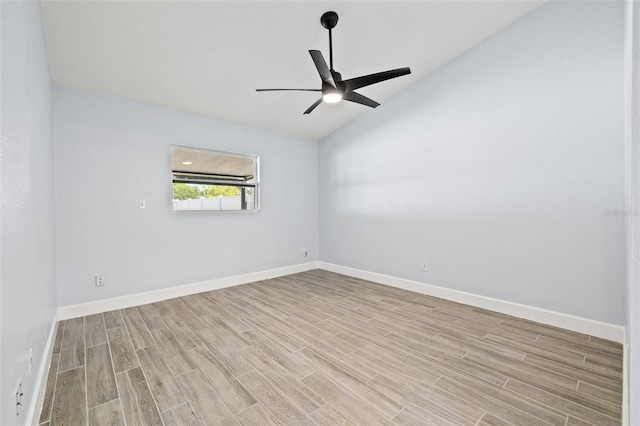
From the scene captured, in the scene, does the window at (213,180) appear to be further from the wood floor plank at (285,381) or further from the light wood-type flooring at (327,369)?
the wood floor plank at (285,381)

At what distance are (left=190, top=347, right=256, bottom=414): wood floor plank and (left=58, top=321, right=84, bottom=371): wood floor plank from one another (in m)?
0.86

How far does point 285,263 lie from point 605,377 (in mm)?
4045

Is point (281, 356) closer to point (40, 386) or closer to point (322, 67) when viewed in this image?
point (40, 386)

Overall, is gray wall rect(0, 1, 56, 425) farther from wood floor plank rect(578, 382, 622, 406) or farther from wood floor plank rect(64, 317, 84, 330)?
wood floor plank rect(578, 382, 622, 406)

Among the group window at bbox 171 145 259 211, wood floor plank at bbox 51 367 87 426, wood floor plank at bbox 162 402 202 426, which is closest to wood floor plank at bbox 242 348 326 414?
wood floor plank at bbox 162 402 202 426

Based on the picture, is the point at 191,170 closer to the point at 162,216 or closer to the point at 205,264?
the point at 162,216

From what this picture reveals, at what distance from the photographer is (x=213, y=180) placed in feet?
13.4

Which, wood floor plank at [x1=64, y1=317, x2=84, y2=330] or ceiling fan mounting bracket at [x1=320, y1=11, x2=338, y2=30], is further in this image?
→ wood floor plank at [x1=64, y1=317, x2=84, y2=330]

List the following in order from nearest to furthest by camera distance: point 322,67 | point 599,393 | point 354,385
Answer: point 599,393 → point 354,385 → point 322,67

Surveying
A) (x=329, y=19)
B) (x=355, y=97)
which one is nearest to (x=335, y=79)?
(x=355, y=97)

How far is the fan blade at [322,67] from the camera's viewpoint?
7.52 feet

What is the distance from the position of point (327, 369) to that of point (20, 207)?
204 cm

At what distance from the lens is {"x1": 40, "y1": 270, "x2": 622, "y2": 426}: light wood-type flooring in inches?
63.0

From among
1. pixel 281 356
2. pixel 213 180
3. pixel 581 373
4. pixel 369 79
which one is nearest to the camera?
pixel 581 373
